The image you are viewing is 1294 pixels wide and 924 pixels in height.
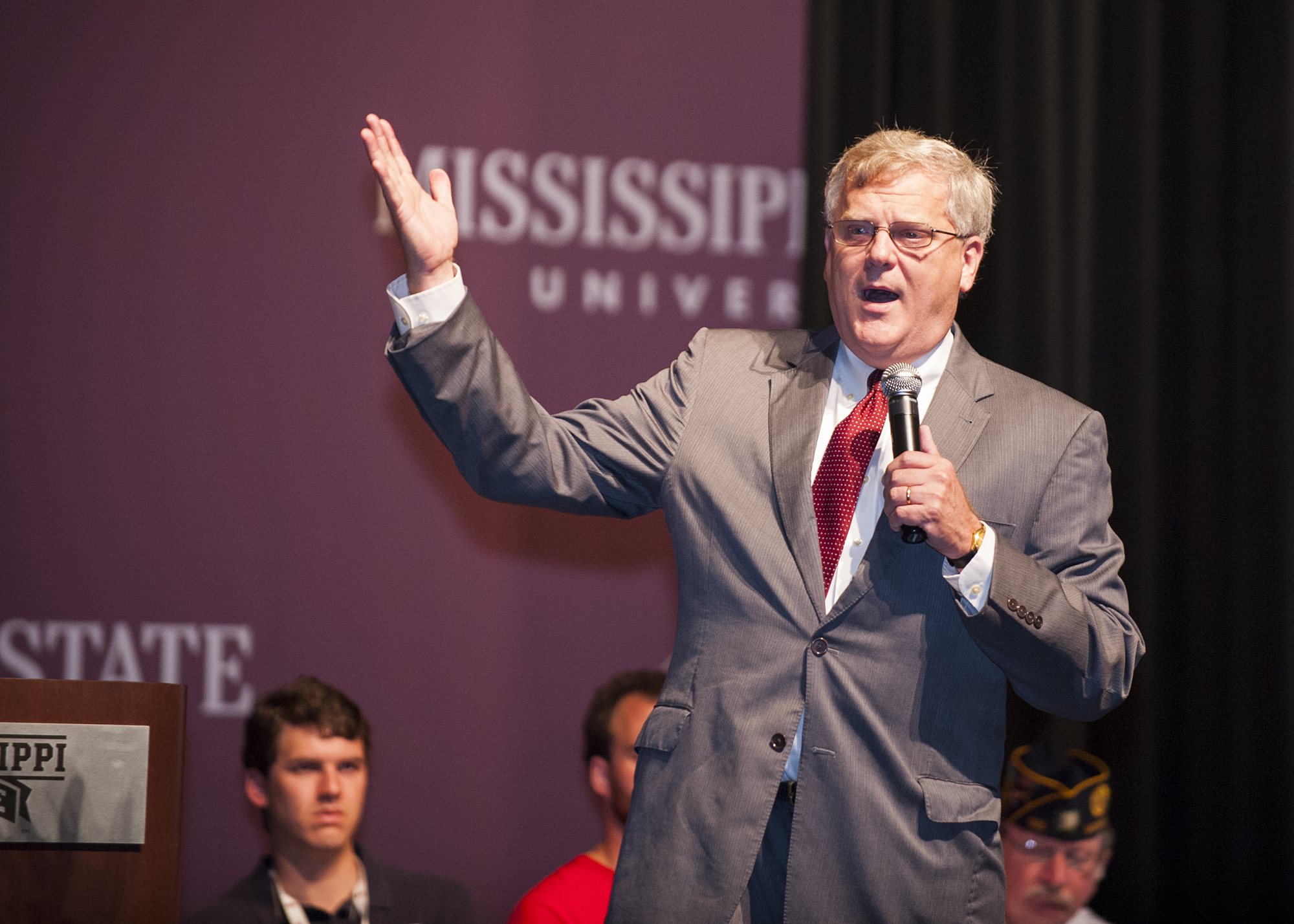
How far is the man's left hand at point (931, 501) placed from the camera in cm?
151

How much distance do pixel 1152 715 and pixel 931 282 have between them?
2182 mm

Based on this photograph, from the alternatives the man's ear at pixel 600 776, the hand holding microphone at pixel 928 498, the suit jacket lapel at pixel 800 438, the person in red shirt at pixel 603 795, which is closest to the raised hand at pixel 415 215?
the suit jacket lapel at pixel 800 438

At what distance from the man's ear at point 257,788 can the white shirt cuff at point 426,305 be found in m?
1.92

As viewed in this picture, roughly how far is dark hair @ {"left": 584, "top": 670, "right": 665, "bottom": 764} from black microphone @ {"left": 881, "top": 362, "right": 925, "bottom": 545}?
1.79 meters

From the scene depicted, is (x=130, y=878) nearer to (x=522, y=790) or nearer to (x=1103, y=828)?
(x=522, y=790)

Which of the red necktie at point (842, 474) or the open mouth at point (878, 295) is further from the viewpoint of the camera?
the open mouth at point (878, 295)

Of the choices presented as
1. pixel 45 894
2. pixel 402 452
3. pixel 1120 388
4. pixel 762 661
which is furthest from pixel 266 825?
pixel 1120 388

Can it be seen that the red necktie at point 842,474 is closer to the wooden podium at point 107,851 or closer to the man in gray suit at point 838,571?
the man in gray suit at point 838,571

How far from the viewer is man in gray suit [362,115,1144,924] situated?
1.60 meters

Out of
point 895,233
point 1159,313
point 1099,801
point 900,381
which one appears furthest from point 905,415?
point 1159,313

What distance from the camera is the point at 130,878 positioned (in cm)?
177

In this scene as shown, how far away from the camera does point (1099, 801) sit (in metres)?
3.28

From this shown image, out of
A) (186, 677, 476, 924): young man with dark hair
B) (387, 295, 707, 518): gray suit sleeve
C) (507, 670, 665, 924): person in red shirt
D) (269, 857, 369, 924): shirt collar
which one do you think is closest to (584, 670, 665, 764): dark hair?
(507, 670, 665, 924): person in red shirt

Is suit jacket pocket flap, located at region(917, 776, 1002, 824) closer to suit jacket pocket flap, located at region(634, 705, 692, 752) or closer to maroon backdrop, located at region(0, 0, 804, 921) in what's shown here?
suit jacket pocket flap, located at region(634, 705, 692, 752)
